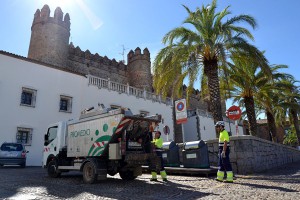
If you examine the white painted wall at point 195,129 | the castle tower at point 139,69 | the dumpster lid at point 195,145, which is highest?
the castle tower at point 139,69

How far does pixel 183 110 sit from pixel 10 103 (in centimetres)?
1308

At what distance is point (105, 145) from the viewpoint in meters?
A: 8.66

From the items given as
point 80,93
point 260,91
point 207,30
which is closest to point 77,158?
point 207,30

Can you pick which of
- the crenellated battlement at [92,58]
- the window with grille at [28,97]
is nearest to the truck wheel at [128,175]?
the window with grille at [28,97]

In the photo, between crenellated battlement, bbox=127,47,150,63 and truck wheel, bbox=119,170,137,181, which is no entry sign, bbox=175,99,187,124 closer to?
truck wheel, bbox=119,170,137,181

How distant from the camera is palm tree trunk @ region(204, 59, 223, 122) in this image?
45.0 feet

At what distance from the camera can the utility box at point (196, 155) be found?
1055 centimetres

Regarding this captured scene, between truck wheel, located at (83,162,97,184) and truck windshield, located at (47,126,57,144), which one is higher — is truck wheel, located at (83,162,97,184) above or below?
below

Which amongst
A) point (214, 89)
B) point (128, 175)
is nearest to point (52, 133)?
point (128, 175)

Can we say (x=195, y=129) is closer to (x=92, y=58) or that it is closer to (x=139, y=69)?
(x=139, y=69)

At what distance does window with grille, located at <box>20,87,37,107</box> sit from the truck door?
8.72 m

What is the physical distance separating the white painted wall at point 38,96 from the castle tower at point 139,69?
12203 millimetres

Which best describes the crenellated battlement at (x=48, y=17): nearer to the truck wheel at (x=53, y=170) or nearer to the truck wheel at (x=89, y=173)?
the truck wheel at (x=53, y=170)

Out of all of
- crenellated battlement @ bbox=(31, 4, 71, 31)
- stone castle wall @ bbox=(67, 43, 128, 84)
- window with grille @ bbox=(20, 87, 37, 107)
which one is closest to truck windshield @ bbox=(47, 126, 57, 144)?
window with grille @ bbox=(20, 87, 37, 107)
